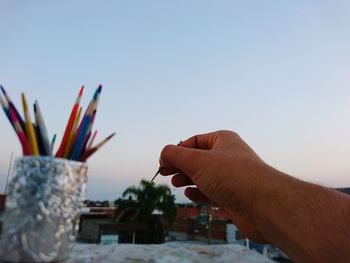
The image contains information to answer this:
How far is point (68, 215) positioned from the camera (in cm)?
43

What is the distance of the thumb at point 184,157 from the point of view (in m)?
0.89

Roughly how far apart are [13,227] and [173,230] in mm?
18787

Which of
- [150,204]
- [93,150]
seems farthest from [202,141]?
[150,204]

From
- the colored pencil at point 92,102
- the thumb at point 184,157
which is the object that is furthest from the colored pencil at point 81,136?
the thumb at point 184,157

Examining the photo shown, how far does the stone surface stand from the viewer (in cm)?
114

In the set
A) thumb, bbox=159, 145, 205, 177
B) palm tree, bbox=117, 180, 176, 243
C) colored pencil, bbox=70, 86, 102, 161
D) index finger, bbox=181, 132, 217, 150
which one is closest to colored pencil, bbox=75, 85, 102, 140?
colored pencil, bbox=70, 86, 102, 161

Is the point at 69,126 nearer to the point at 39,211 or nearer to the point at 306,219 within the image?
the point at 39,211

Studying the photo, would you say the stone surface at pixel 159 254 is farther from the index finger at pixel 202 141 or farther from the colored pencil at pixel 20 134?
the colored pencil at pixel 20 134

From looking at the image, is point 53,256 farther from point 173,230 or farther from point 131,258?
point 173,230

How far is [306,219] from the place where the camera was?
0.69 metres

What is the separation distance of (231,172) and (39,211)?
548 mm

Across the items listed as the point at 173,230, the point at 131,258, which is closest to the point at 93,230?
the point at 173,230

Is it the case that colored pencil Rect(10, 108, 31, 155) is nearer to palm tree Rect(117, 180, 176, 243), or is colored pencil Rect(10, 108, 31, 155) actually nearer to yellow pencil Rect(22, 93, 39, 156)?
yellow pencil Rect(22, 93, 39, 156)

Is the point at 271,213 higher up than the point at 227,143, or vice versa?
the point at 227,143
